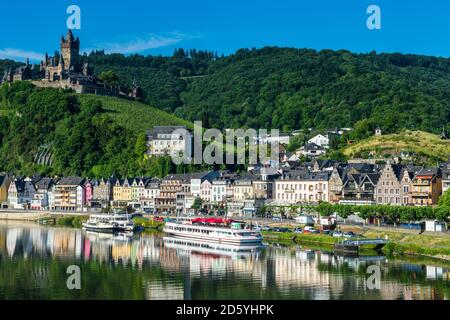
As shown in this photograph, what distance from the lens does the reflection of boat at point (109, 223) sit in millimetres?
79125

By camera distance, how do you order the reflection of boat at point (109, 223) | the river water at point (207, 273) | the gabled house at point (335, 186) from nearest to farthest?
1. the river water at point (207, 273)
2. the reflection of boat at point (109, 223)
3. the gabled house at point (335, 186)

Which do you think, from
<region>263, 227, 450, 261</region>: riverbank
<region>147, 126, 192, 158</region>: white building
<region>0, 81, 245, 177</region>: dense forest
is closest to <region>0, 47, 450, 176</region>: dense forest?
<region>0, 81, 245, 177</region>: dense forest

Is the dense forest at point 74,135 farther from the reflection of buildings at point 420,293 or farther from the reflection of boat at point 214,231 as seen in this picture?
the reflection of buildings at point 420,293

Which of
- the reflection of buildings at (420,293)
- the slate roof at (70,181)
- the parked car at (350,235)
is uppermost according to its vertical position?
the slate roof at (70,181)

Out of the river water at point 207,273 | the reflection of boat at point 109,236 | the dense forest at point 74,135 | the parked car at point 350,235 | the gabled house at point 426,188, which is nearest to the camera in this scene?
the river water at point 207,273

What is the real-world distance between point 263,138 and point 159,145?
27227 millimetres

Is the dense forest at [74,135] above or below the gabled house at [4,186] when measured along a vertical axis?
above

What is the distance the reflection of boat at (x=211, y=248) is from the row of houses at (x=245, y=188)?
18.0 m

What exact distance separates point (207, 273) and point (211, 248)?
15.1 metres

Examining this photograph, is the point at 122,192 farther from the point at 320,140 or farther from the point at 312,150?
the point at 320,140

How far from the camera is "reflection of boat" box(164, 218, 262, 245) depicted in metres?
62.6

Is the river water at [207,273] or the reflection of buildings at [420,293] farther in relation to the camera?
the river water at [207,273]

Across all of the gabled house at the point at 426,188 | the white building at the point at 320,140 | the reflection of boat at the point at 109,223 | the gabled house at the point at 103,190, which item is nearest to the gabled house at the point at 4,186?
the gabled house at the point at 103,190

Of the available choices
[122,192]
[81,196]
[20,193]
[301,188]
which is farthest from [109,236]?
[20,193]
